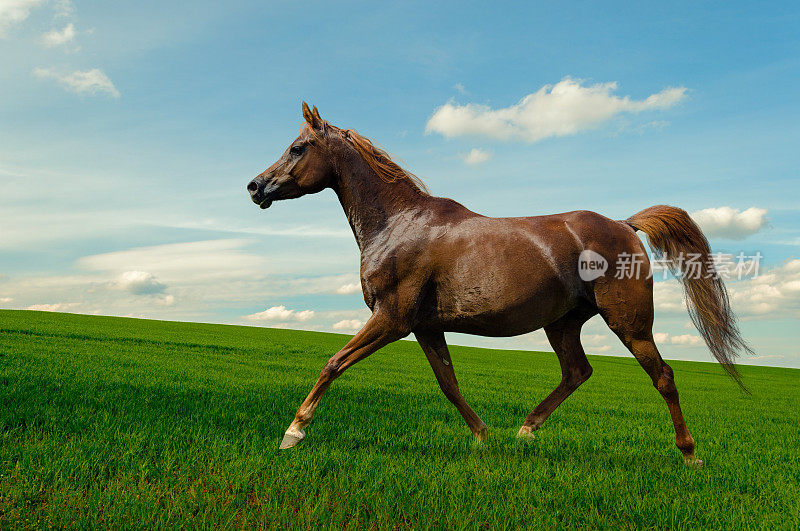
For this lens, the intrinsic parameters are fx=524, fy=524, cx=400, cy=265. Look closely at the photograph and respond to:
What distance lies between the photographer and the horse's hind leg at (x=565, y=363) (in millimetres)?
6074

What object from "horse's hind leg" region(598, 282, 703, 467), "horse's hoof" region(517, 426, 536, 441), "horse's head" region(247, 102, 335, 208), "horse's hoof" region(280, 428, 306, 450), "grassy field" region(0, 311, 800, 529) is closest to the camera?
"grassy field" region(0, 311, 800, 529)

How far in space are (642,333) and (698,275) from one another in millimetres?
1337

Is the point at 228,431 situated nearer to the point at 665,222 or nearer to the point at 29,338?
the point at 665,222

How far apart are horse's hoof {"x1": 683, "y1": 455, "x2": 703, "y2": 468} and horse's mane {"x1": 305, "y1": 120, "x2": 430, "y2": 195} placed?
13.3 feet

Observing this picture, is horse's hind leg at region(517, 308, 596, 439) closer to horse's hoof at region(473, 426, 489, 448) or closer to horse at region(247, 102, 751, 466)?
horse at region(247, 102, 751, 466)

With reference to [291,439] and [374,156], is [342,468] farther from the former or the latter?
[374,156]

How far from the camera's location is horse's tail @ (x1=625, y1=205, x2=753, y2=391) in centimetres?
594

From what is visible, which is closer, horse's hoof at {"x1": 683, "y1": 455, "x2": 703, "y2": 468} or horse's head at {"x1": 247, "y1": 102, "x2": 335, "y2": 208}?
horse's hoof at {"x1": 683, "y1": 455, "x2": 703, "y2": 468}

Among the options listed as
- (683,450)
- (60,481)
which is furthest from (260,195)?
(683,450)

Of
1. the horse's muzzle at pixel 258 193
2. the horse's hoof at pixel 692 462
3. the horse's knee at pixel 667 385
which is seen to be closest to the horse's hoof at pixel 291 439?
the horse's muzzle at pixel 258 193

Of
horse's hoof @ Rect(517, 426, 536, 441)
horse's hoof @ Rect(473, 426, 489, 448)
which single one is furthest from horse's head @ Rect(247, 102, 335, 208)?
horse's hoof @ Rect(517, 426, 536, 441)

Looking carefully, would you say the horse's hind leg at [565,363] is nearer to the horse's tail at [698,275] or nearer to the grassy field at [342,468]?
the grassy field at [342,468]

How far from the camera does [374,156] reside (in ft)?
18.7

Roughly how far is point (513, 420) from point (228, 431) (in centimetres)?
462
